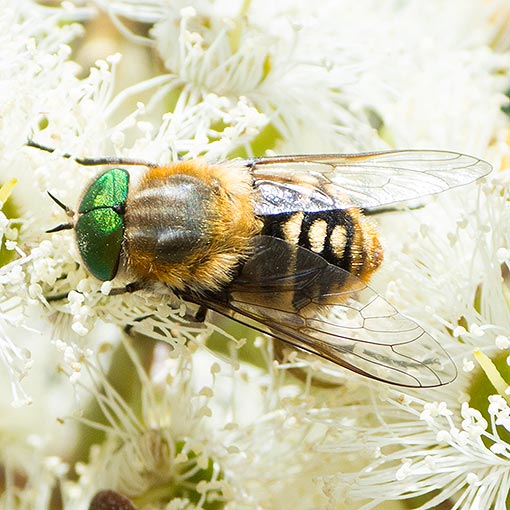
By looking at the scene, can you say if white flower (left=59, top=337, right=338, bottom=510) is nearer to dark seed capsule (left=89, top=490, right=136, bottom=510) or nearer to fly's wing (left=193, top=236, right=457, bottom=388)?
dark seed capsule (left=89, top=490, right=136, bottom=510)

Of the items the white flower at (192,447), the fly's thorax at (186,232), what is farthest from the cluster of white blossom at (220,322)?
the fly's thorax at (186,232)

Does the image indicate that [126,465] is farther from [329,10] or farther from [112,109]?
[329,10]

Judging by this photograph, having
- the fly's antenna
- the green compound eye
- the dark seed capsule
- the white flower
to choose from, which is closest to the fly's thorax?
the green compound eye

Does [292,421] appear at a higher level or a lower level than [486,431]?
lower

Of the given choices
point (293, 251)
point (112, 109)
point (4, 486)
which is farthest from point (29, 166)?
point (4, 486)

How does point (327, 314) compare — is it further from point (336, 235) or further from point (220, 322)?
point (220, 322)
